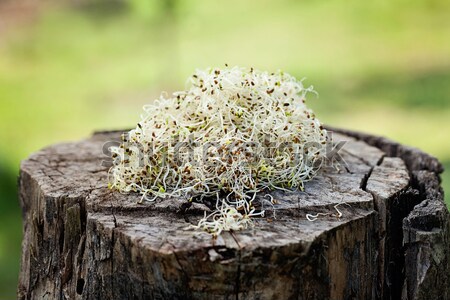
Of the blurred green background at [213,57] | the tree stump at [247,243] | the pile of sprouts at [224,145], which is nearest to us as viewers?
the tree stump at [247,243]

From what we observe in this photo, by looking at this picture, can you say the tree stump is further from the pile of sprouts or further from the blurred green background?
the blurred green background

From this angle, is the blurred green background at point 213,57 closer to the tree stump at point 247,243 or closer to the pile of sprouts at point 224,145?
the pile of sprouts at point 224,145

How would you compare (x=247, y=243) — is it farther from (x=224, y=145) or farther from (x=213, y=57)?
(x=213, y=57)

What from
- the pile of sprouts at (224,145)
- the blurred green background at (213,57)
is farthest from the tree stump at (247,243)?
the blurred green background at (213,57)

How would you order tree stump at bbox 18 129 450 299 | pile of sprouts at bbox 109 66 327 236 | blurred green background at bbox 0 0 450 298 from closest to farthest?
tree stump at bbox 18 129 450 299 → pile of sprouts at bbox 109 66 327 236 → blurred green background at bbox 0 0 450 298

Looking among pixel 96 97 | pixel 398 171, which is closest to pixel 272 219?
pixel 398 171

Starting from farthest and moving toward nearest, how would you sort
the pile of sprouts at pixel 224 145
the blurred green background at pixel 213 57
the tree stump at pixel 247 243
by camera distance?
1. the blurred green background at pixel 213 57
2. the pile of sprouts at pixel 224 145
3. the tree stump at pixel 247 243

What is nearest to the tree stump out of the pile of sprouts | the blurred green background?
the pile of sprouts
